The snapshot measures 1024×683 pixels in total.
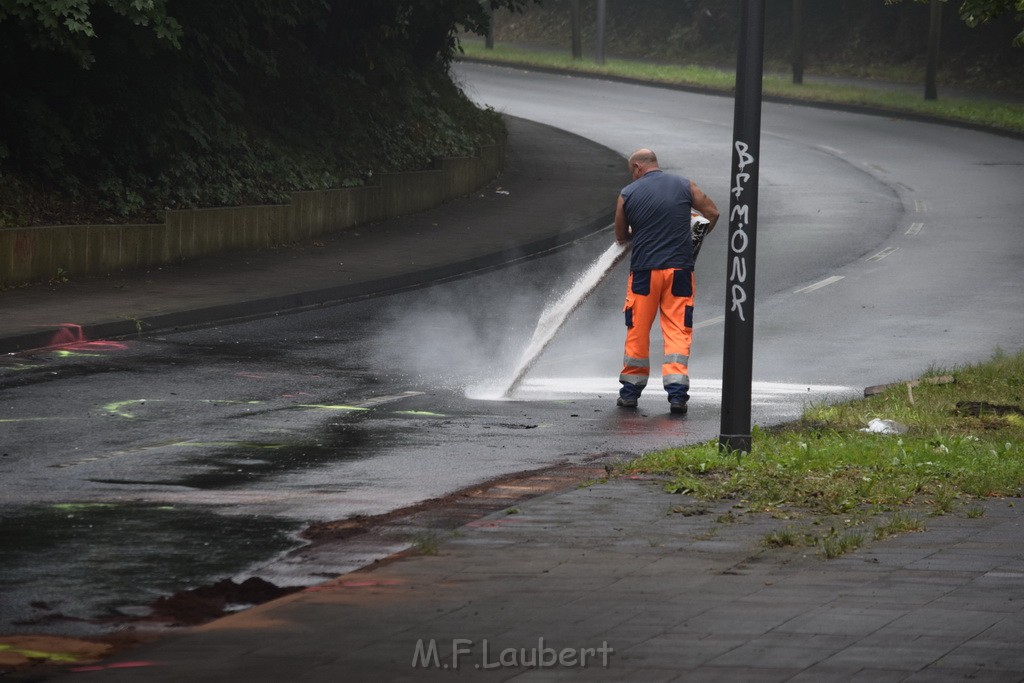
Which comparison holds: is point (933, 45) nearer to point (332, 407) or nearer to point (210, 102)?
point (210, 102)

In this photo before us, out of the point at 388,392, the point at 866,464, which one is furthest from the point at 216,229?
the point at 866,464

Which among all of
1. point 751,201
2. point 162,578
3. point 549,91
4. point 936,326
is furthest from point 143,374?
point 549,91

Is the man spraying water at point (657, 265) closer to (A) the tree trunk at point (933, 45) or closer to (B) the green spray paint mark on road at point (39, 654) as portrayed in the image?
(B) the green spray paint mark on road at point (39, 654)

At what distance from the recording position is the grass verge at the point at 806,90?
37.2 metres

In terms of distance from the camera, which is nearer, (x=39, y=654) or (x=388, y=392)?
(x=39, y=654)

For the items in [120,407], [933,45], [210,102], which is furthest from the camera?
[933,45]

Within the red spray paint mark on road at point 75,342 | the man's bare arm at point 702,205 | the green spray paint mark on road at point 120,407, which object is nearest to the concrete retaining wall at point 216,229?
the red spray paint mark on road at point 75,342

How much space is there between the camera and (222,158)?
21.1 m

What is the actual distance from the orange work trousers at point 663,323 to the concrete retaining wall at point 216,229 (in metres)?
7.40

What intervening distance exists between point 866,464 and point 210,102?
1394 centimetres

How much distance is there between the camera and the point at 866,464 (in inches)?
359

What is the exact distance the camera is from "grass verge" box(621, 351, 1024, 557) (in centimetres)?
810

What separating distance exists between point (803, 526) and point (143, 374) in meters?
6.61

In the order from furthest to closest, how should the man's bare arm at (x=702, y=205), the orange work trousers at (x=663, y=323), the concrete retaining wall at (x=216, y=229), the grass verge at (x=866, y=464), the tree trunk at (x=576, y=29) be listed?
the tree trunk at (x=576, y=29) → the concrete retaining wall at (x=216, y=229) → the man's bare arm at (x=702, y=205) → the orange work trousers at (x=663, y=323) → the grass verge at (x=866, y=464)
